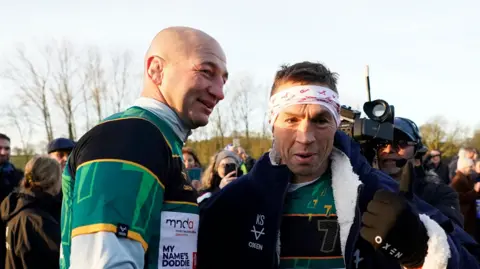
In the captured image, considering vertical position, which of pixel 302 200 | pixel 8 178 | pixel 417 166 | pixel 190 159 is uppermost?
pixel 302 200

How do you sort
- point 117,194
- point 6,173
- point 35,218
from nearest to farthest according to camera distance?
point 117,194 → point 35,218 → point 6,173

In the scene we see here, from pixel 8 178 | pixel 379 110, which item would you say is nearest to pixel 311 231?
pixel 379 110

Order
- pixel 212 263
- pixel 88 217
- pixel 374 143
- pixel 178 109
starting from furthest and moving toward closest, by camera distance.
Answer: pixel 374 143, pixel 212 263, pixel 178 109, pixel 88 217

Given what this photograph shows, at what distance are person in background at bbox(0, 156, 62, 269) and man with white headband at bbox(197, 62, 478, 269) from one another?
7.04 ft

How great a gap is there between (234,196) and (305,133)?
54 cm

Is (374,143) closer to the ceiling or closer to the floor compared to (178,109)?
closer to the floor

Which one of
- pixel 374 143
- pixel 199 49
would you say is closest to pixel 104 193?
pixel 199 49

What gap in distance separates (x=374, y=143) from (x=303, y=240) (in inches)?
47.9

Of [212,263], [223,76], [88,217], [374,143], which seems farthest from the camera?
[374,143]

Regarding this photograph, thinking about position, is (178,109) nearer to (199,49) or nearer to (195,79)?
(195,79)

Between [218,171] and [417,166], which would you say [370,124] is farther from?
[218,171]

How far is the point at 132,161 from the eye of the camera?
72.9 inches

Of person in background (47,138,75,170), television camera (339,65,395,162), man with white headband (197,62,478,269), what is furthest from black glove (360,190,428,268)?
person in background (47,138,75,170)

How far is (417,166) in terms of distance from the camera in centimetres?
452
